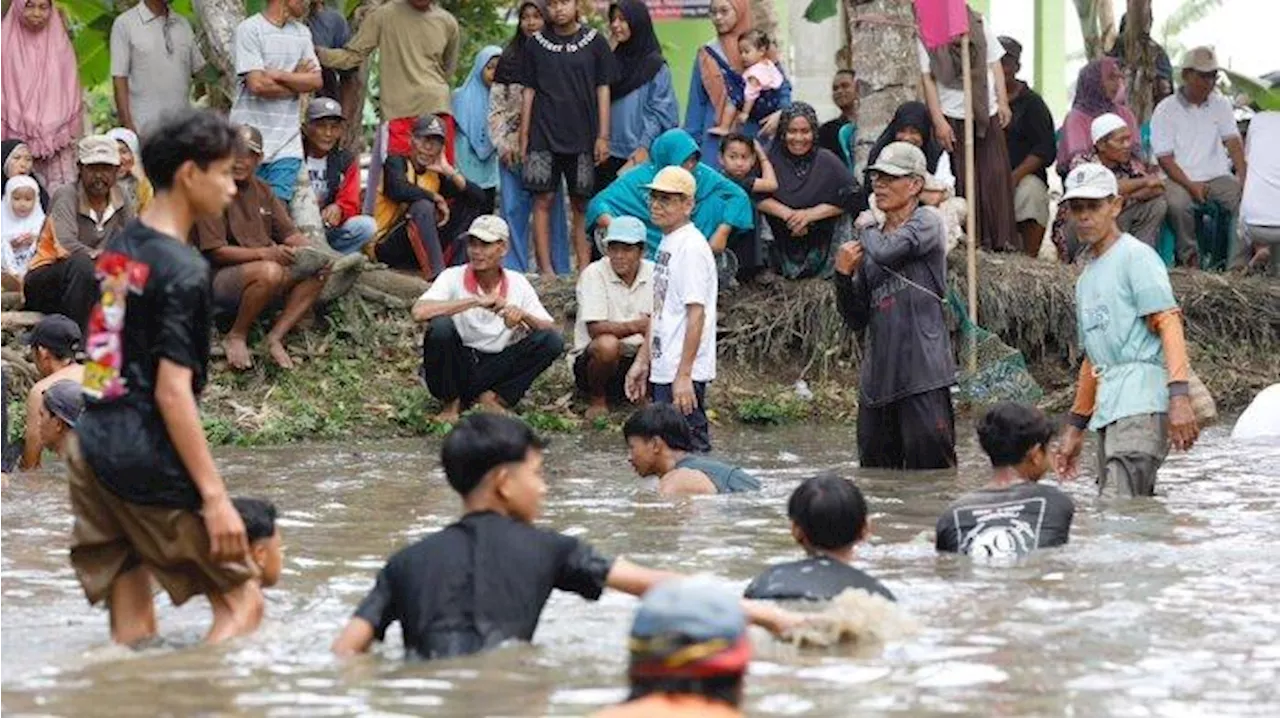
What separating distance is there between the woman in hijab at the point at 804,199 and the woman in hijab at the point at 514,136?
4.97ft

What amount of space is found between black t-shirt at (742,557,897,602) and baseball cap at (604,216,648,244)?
7.44m

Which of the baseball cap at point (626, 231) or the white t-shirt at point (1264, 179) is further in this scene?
the white t-shirt at point (1264, 179)

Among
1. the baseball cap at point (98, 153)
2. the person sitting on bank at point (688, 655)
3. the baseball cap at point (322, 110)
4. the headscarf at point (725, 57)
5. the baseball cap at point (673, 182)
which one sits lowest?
the person sitting on bank at point (688, 655)

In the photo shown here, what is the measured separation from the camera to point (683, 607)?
4.66 m

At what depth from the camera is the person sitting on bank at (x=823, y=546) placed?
318 inches

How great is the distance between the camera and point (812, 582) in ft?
26.5

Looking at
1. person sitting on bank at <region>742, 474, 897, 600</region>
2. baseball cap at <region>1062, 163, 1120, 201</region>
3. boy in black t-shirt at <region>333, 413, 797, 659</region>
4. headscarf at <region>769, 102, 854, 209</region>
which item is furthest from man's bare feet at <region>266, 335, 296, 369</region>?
boy in black t-shirt at <region>333, 413, 797, 659</region>

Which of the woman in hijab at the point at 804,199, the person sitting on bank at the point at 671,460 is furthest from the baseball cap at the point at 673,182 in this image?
the woman in hijab at the point at 804,199

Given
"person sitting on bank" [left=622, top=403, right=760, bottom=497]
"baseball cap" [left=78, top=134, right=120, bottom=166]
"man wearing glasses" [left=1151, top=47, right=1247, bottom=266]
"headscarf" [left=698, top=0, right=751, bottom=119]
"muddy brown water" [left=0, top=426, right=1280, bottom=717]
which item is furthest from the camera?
"man wearing glasses" [left=1151, top=47, right=1247, bottom=266]

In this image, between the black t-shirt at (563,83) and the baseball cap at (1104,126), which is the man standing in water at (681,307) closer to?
the black t-shirt at (563,83)

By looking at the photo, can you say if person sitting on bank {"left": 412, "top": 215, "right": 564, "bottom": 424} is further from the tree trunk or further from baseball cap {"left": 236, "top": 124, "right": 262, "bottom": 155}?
the tree trunk

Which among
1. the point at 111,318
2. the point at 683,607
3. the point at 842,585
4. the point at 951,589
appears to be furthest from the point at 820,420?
the point at 683,607

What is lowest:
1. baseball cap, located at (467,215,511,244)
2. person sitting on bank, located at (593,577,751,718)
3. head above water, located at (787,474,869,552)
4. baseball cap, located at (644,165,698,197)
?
head above water, located at (787,474,869,552)

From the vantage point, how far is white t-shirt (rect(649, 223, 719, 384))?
45.0 ft
